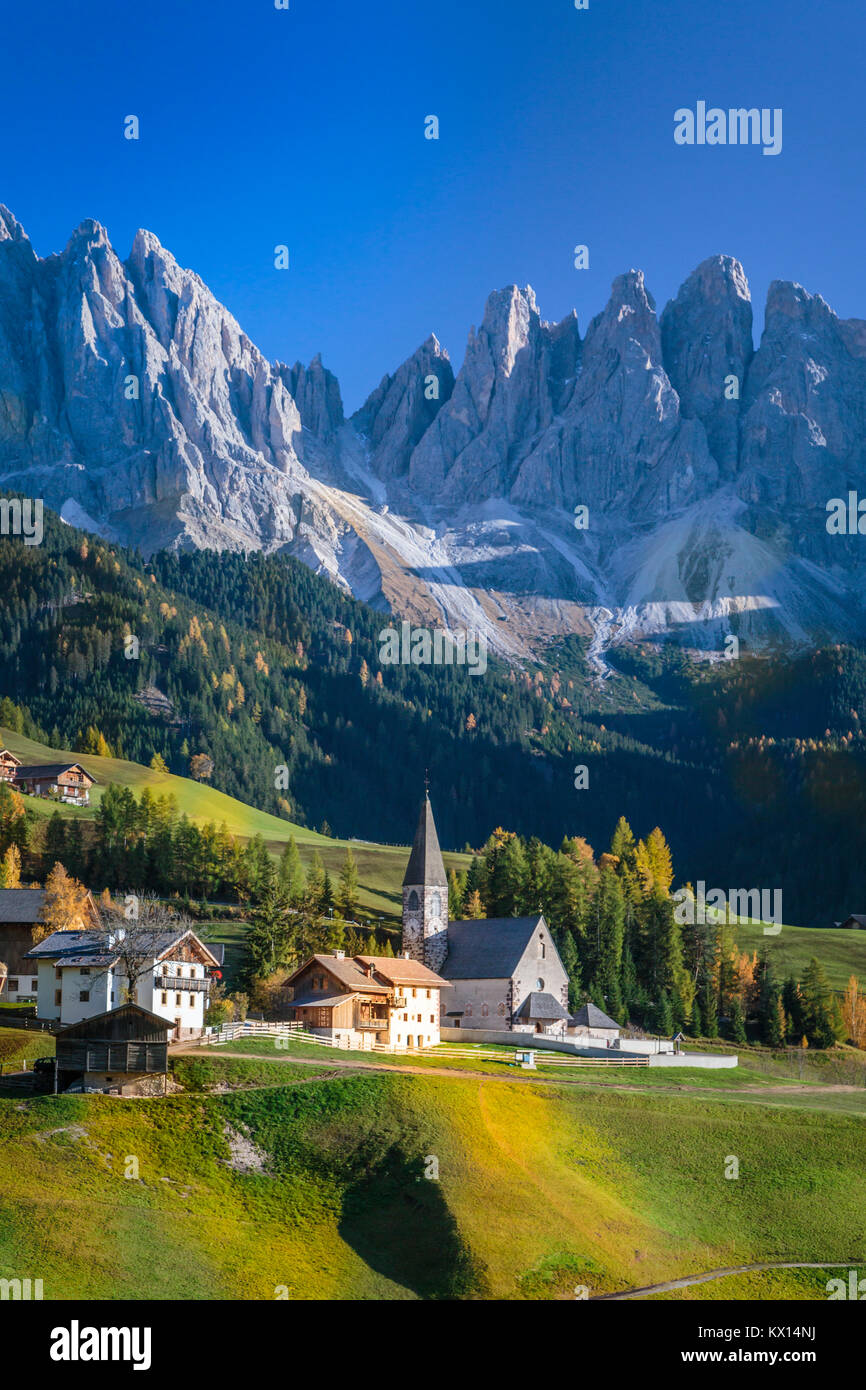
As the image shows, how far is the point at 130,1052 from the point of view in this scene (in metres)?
64.8

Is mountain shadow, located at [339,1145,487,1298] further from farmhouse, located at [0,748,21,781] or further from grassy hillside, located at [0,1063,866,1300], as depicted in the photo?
farmhouse, located at [0,748,21,781]

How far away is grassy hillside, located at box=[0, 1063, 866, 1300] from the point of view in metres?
50.6

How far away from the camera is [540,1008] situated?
98188 millimetres

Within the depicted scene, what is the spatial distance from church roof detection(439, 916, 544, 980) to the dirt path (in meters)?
43.1

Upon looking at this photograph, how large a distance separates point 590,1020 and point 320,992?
865 inches

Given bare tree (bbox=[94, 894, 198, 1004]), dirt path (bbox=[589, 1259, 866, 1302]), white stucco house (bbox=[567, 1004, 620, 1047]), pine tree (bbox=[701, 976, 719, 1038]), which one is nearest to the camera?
dirt path (bbox=[589, 1259, 866, 1302])

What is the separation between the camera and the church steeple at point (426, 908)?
10388 centimetres

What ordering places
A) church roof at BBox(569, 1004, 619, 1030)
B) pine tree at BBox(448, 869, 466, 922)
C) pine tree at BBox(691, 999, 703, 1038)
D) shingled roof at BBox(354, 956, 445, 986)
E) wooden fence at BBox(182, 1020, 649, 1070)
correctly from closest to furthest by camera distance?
wooden fence at BBox(182, 1020, 649, 1070), shingled roof at BBox(354, 956, 445, 986), church roof at BBox(569, 1004, 619, 1030), pine tree at BBox(691, 999, 703, 1038), pine tree at BBox(448, 869, 466, 922)

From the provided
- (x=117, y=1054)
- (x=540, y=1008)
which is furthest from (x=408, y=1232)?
(x=540, y=1008)

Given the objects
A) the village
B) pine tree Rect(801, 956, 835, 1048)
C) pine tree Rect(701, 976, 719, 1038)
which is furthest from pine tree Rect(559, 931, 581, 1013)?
pine tree Rect(801, 956, 835, 1048)

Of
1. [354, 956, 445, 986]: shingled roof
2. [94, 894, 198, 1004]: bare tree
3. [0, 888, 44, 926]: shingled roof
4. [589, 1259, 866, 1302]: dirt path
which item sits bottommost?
[589, 1259, 866, 1302]: dirt path

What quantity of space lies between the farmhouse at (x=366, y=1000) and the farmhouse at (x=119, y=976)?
731 centimetres

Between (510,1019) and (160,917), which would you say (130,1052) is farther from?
(510,1019)

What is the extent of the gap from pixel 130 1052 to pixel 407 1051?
2437cm
